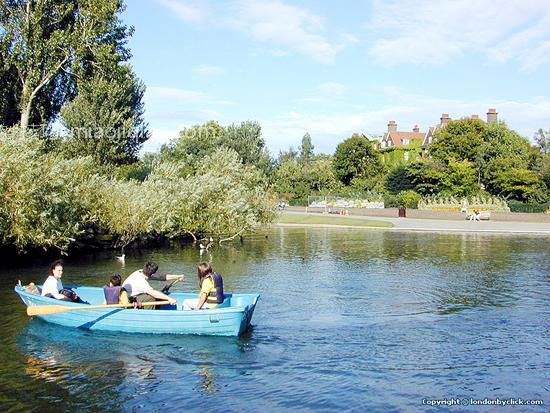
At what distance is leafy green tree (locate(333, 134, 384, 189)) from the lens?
99.7 metres

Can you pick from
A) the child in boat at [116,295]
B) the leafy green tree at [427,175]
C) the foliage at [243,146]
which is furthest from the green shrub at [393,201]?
the child in boat at [116,295]

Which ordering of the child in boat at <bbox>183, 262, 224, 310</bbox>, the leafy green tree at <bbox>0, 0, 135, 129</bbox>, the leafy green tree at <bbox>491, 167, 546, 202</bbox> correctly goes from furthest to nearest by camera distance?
the leafy green tree at <bbox>491, 167, 546, 202</bbox> → the leafy green tree at <bbox>0, 0, 135, 129</bbox> → the child in boat at <bbox>183, 262, 224, 310</bbox>

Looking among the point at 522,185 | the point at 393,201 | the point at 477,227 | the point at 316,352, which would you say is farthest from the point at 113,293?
the point at 522,185

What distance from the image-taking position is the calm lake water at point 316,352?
12094 millimetres

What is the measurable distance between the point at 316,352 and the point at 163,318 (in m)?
4.27

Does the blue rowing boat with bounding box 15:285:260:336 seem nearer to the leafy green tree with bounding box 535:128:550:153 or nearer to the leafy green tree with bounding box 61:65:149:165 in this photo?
the leafy green tree with bounding box 61:65:149:165

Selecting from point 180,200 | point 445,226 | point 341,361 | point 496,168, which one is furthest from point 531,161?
point 341,361

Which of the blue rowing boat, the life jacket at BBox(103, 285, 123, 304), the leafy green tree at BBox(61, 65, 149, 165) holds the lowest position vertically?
the blue rowing boat

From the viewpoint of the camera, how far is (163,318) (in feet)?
51.8

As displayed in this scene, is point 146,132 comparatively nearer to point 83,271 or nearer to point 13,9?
point 13,9

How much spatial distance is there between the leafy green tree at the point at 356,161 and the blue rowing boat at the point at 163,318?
3311 inches

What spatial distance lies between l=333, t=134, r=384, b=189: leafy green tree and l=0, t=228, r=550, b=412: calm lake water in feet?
241

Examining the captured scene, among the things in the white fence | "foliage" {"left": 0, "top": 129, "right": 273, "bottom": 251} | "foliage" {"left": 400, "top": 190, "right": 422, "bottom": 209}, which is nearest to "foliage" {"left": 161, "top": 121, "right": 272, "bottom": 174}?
the white fence

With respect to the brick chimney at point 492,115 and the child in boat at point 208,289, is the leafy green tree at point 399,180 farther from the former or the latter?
the child in boat at point 208,289
